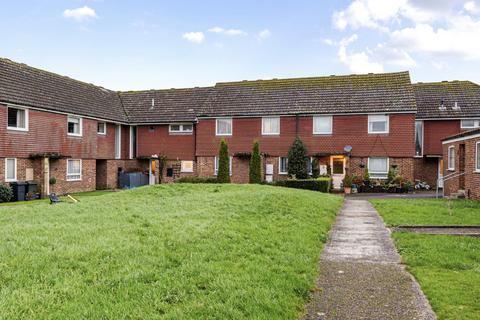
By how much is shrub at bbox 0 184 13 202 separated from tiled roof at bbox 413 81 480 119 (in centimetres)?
2962

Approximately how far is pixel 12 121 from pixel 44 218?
16492 millimetres

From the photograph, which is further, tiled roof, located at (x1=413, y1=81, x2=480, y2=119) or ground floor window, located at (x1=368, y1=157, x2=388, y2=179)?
tiled roof, located at (x1=413, y1=81, x2=480, y2=119)

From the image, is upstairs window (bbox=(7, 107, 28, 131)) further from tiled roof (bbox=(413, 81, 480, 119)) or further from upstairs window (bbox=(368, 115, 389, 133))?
tiled roof (bbox=(413, 81, 480, 119))

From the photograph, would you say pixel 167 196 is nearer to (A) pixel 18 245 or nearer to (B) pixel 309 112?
(A) pixel 18 245

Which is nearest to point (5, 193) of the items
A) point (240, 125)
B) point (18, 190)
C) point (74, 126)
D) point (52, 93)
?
point (18, 190)

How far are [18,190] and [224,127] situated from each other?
16489mm

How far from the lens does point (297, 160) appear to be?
32031 mm

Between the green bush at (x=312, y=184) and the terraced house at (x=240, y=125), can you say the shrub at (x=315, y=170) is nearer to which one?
the terraced house at (x=240, y=125)

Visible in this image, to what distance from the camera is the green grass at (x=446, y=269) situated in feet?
19.5

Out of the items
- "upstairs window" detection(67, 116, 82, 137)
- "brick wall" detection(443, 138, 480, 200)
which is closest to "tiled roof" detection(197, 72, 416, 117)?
"brick wall" detection(443, 138, 480, 200)

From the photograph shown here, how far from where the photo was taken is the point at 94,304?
5176mm

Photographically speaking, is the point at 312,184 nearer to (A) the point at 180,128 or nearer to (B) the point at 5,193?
(A) the point at 180,128

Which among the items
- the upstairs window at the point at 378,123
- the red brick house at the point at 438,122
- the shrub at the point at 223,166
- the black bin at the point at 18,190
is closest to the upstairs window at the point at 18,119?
the black bin at the point at 18,190

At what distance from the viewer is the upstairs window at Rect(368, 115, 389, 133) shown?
31.7 m
